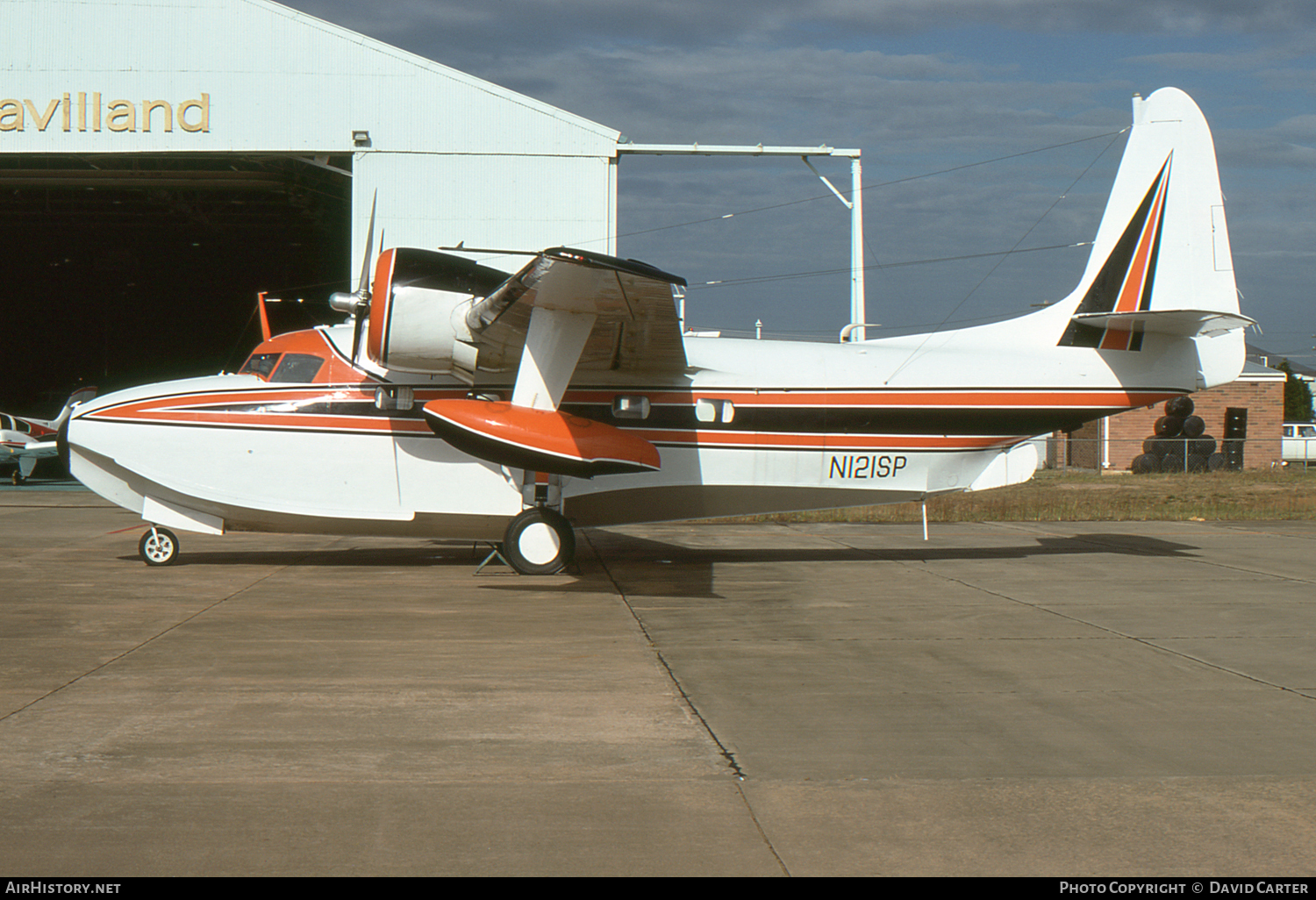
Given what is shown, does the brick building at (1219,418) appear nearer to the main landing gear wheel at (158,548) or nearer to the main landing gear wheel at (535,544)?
the main landing gear wheel at (535,544)

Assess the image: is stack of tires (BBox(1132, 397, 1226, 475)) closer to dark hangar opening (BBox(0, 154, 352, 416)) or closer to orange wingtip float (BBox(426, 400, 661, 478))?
orange wingtip float (BBox(426, 400, 661, 478))

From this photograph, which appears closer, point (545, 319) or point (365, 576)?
point (545, 319)

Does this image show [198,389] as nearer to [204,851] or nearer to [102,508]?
[204,851]

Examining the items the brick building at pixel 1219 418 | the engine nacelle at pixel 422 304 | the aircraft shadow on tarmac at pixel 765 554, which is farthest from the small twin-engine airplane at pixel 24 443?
the brick building at pixel 1219 418

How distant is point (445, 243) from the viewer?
22.2 meters

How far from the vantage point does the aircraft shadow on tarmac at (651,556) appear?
462 inches

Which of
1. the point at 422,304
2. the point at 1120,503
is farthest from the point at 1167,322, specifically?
the point at 1120,503

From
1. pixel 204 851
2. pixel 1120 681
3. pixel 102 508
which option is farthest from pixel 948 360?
pixel 102 508

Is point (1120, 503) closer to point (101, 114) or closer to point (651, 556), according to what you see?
point (651, 556)

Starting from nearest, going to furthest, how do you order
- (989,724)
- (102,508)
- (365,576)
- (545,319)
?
(989,724) < (545,319) < (365,576) < (102,508)

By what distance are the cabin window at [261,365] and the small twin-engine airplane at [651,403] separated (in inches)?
1.3

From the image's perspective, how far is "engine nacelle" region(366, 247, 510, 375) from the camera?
11.0m

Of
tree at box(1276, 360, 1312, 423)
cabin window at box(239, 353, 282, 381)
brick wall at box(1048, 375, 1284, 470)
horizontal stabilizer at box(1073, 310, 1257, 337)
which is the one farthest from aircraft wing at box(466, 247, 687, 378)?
tree at box(1276, 360, 1312, 423)
